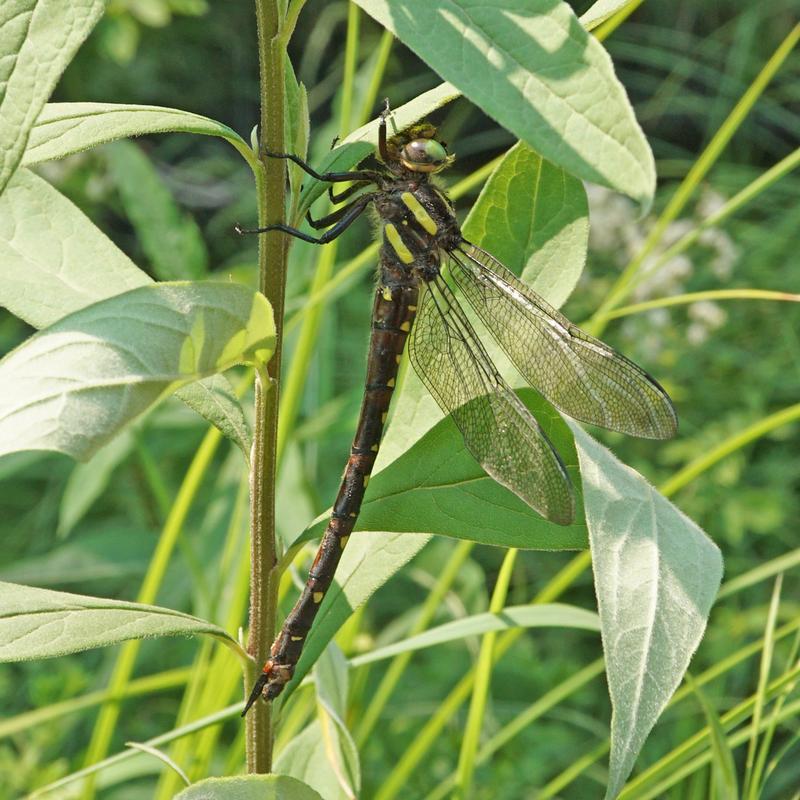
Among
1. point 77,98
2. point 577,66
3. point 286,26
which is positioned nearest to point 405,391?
point 286,26

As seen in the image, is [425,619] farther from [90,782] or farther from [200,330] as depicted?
[200,330]

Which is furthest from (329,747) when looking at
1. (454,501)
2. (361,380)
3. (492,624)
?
(361,380)

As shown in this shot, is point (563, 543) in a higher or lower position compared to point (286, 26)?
lower

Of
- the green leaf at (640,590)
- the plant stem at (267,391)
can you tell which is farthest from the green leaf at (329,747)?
the green leaf at (640,590)

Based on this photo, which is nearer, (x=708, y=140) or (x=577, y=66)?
(x=577, y=66)

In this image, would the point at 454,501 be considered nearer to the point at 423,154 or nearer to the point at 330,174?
the point at 330,174

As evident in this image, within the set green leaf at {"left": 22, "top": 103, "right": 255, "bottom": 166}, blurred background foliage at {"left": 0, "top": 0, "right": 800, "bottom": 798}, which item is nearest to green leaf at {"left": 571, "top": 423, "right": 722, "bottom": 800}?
green leaf at {"left": 22, "top": 103, "right": 255, "bottom": 166}

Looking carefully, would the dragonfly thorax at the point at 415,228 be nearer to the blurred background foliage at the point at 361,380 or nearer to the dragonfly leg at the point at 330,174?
the dragonfly leg at the point at 330,174
